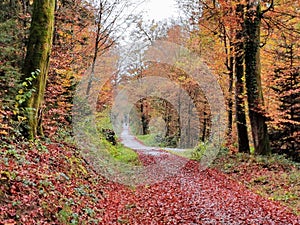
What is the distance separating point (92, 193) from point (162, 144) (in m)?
25.1

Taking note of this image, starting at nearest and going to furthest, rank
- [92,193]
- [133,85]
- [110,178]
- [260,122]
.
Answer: [92,193]
[110,178]
[260,122]
[133,85]

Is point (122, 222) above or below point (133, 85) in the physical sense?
below

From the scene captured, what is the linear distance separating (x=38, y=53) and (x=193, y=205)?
594 cm

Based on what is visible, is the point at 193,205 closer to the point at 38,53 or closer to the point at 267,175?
the point at 267,175

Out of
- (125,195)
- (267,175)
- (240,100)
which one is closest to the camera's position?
(125,195)

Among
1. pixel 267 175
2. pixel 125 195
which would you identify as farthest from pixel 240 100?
A: pixel 125 195

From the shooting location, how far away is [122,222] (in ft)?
21.8

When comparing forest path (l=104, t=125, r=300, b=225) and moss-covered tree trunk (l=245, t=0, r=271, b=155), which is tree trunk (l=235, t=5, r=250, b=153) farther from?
forest path (l=104, t=125, r=300, b=225)

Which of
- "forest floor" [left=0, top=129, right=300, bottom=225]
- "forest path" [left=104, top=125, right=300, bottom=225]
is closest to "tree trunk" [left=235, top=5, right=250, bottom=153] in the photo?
"forest floor" [left=0, top=129, right=300, bottom=225]

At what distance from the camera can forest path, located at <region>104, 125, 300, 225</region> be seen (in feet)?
21.2

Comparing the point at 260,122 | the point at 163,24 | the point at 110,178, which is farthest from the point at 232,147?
the point at 163,24

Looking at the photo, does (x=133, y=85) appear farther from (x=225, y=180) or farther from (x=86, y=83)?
(x=225, y=180)

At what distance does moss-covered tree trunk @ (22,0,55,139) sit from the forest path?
10.7ft

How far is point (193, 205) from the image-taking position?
24.3 feet
